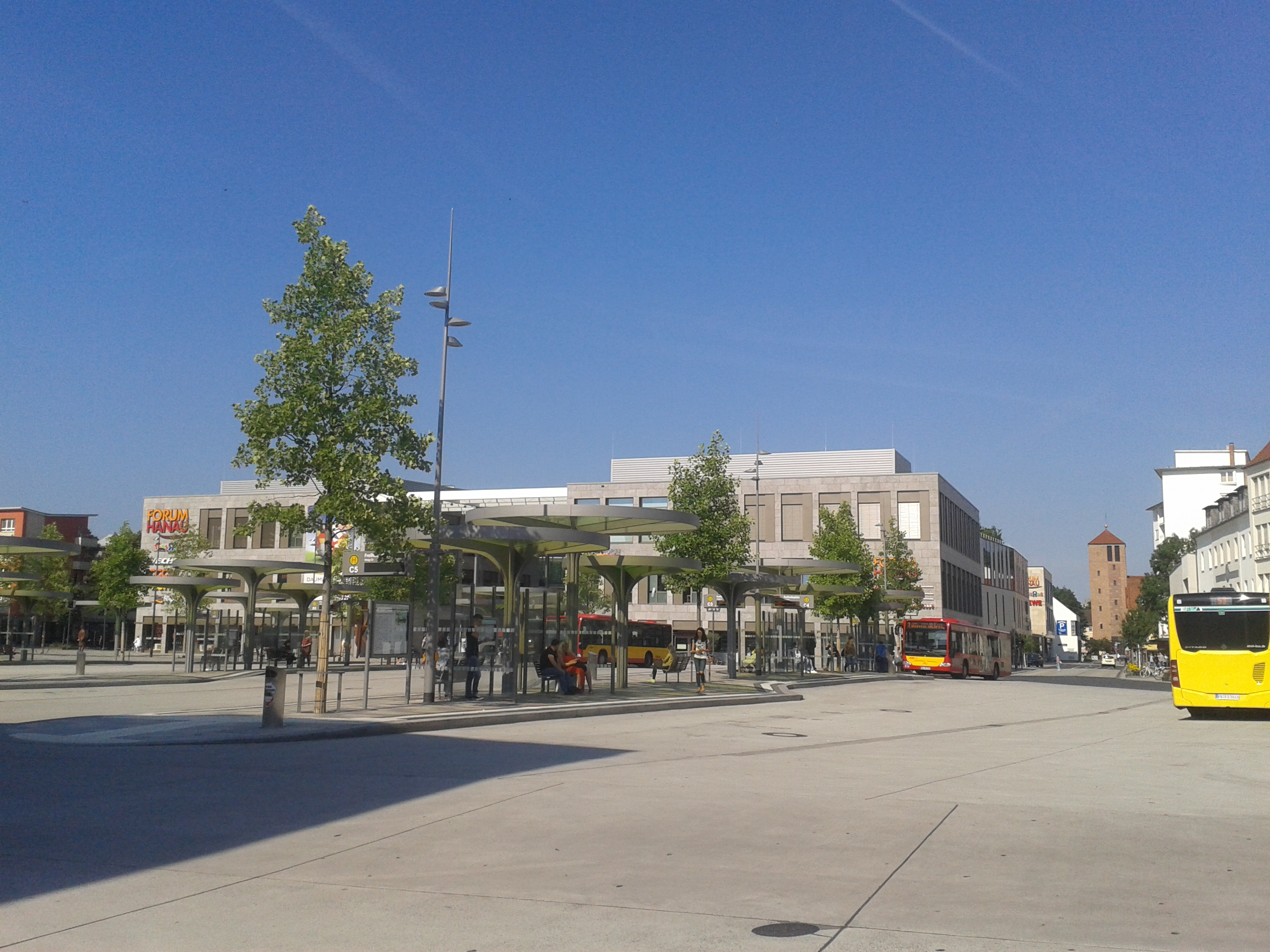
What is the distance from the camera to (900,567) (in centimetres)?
7194

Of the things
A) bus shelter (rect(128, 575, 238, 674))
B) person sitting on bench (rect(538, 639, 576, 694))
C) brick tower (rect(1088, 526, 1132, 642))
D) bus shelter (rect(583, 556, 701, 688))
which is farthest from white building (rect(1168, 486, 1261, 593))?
brick tower (rect(1088, 526, 1132, 642))

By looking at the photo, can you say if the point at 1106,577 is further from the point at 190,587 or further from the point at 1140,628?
the point at 190,587

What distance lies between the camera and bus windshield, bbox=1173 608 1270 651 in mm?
23891

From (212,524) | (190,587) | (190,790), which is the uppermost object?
(212,524)

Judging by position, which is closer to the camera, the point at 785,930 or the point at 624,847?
the point at 785,930

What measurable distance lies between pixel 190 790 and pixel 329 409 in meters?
10.5

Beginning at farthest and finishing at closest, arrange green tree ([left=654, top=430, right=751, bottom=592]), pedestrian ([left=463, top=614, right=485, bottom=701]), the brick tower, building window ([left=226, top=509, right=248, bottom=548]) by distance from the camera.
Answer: the brick tower, building window ([left=226, top=509, right=248, bottom=548]), green tree ([left=654, top=430, right=751, bottom=592]), pedestrian ([left=463, top=614, right=485, bottom=701])

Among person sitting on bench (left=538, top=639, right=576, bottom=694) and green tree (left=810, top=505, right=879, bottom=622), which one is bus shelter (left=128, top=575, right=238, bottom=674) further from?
green tree (left=810, top=505, right=879, bottom=622)

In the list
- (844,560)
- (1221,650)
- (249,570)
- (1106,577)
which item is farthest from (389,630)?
(1106,577)

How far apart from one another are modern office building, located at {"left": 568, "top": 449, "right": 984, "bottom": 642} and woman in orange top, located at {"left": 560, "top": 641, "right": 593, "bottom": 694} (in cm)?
4786

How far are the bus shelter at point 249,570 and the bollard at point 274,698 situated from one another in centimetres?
1737

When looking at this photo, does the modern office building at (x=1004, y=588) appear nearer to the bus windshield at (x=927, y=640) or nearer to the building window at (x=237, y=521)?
the bus windshield at (x=927, y=640)

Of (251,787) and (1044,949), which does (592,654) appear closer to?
(251,787)

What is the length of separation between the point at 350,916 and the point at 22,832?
4.06 meters
